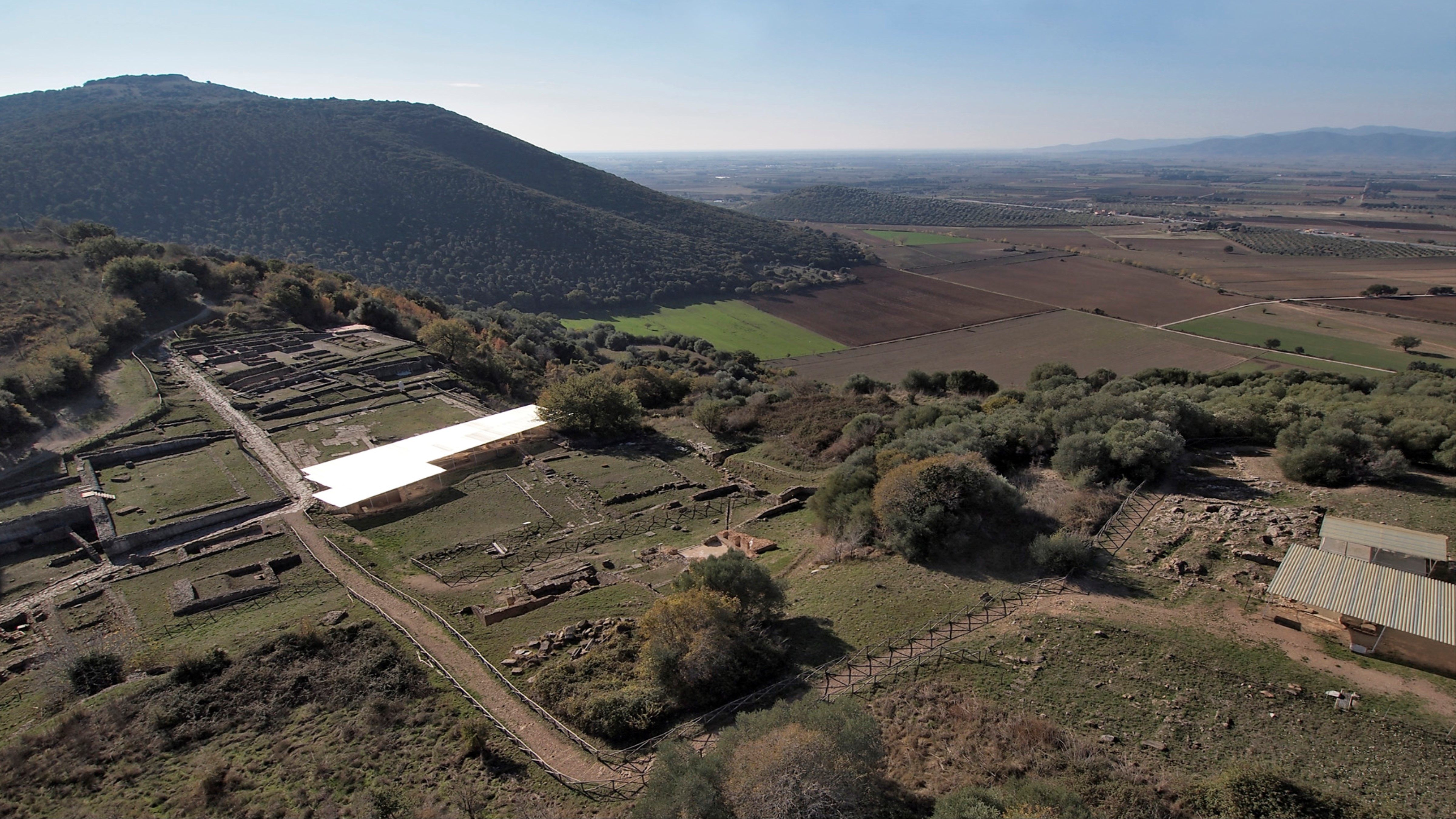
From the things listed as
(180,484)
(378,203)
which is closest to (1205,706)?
(180,484)

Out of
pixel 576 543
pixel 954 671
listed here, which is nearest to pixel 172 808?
pixel 576 543

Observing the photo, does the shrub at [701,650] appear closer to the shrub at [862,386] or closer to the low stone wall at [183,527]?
the low stone wall at [183,527]

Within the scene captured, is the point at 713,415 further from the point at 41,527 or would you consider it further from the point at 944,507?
the point at 41,527

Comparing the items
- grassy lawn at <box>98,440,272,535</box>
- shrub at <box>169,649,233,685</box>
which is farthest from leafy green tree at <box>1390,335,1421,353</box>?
grassy lawn at <box>98,440,272,535</box>

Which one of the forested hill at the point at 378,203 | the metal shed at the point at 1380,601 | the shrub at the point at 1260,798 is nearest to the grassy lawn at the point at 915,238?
Result: the forested hill at the point at 378,203

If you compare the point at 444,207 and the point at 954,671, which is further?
the point at 444,207

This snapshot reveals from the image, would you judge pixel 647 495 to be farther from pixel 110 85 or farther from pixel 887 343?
pixel 110 85
